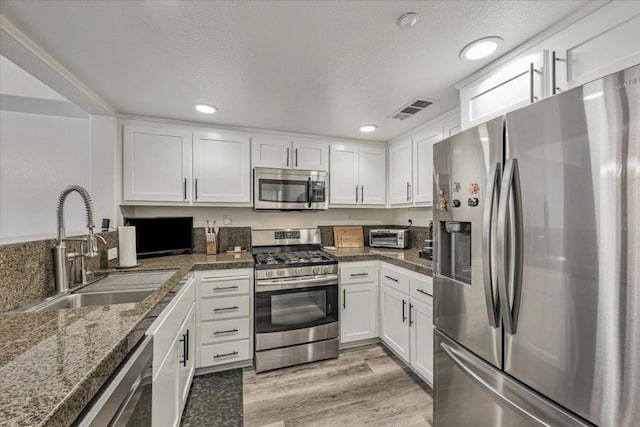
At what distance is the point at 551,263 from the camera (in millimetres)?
946

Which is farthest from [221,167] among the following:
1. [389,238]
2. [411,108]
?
[389,238]

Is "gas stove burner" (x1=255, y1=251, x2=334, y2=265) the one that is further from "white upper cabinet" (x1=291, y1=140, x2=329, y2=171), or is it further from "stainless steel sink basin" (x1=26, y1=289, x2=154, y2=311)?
"stainless steel sink basin" (x1=26, y1=289, x2=154, y2=311)

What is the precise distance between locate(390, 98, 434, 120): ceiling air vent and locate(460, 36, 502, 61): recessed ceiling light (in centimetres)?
57

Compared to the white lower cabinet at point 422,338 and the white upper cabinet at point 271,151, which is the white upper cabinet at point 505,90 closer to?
the white lower cabinet at point 422,338

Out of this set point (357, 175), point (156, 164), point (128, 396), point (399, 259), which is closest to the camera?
point (128, 396)

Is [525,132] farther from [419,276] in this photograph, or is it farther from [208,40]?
[208,40]

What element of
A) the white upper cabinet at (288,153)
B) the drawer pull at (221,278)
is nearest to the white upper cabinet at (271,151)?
the white upper cabinet at (288,153)

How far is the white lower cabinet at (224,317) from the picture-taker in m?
2.18

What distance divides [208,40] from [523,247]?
5.82 feet

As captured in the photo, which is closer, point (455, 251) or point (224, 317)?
point (455, 251)

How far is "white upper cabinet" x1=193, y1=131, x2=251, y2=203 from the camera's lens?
2561 millimetres

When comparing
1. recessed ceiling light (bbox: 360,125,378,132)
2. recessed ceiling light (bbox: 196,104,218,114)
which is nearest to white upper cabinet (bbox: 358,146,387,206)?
recessed ceiling light (bbox: 360,125,378,132)

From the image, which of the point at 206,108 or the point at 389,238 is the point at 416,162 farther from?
the point at 206,108

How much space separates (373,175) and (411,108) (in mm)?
1054
